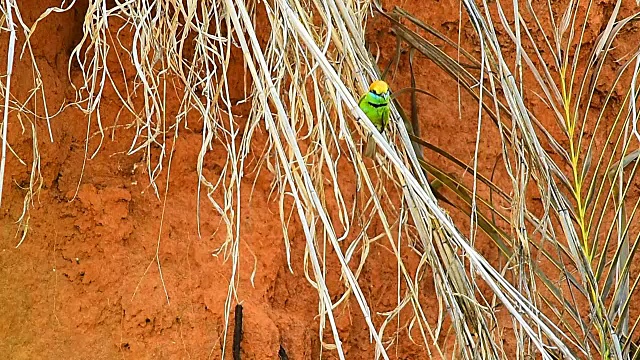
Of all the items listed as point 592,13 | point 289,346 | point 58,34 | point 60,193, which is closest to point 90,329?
point 60,193

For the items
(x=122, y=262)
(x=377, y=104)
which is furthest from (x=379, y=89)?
(x=122, y=262)

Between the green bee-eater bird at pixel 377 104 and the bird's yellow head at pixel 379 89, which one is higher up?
the bird's yellow head at pixel 379 89

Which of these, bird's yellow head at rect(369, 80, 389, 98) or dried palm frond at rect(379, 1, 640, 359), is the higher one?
bird's yellow head at rect(369, 80, 389, 98)

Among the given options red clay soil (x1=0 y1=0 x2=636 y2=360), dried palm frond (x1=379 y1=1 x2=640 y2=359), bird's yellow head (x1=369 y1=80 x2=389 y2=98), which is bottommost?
red clay soil (x1=0 y1=0 x2=636 y2=360)

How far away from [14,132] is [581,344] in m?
1.22

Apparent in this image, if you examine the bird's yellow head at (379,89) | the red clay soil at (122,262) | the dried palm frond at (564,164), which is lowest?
the red clay soil at (122,262)

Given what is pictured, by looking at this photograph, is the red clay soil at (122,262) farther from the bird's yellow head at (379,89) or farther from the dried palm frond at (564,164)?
the bird's yellow head at (379,89)

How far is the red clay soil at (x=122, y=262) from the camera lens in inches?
72.0

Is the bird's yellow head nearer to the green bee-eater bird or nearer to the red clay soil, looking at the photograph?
the green bee-eater bird

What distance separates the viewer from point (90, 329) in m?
1.85

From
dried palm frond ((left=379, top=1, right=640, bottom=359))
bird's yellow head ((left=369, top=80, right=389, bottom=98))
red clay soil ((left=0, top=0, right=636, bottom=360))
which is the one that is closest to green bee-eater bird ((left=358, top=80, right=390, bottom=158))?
bird's yellow head ((left=369, top=80, right=389, bottom=98))

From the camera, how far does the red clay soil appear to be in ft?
6.00

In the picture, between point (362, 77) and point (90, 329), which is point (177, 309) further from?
point (362, 77)

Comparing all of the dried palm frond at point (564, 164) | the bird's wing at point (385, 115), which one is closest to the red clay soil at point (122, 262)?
the dried palm frond at point (564, 164)
